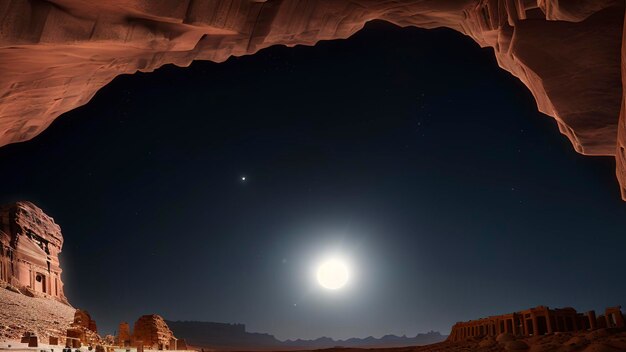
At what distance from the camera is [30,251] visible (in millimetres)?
59188

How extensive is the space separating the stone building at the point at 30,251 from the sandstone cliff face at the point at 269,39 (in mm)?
49997

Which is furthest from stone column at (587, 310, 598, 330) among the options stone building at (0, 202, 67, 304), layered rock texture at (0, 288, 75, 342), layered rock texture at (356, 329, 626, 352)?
stone building at (0, 202, 67, 304)

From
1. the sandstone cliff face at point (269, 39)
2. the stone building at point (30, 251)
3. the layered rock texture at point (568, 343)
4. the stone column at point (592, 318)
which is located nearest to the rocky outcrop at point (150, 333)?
the stone building at point (30, 251)

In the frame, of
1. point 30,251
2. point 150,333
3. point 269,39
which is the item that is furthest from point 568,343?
point 30,251

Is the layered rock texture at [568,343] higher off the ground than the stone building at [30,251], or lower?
lower

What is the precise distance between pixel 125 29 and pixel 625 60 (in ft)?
35.0

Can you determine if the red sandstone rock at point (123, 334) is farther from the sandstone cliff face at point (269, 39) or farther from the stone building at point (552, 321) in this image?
the stone building at point (552, 321)

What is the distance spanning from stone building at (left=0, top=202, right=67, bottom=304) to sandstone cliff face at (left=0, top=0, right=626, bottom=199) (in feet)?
164

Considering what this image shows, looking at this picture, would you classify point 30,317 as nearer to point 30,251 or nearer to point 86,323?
point 86,323

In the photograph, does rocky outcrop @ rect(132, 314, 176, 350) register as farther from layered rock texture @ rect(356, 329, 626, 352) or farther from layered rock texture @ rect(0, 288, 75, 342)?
layered rock texture @ rect(356, 329, 626, 352)

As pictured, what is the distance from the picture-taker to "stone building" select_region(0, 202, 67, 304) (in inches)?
2110

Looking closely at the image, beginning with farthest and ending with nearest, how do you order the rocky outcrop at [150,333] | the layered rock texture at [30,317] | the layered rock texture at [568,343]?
the rocky outcrop at [150,333]
the layered rock texture at [30,317]
the layered rock texture at [568,343]

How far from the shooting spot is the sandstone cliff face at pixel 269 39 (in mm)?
9000

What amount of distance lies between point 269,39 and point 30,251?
61790mm
